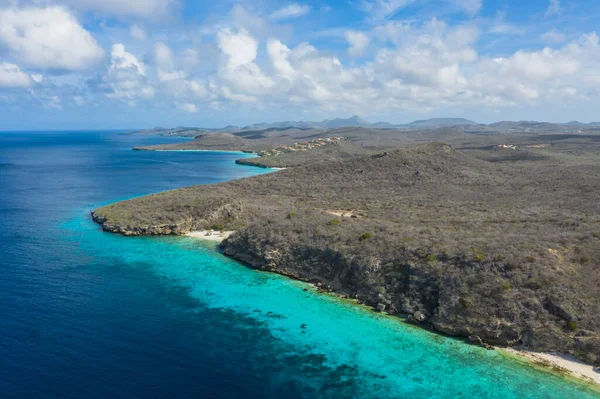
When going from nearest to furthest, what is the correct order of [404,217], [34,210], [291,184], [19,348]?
[19,348] → [404,217] → [34,210] → [291,184]

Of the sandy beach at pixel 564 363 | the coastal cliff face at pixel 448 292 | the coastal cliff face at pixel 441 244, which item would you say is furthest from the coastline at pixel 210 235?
the sandy beach at pixel 564 363

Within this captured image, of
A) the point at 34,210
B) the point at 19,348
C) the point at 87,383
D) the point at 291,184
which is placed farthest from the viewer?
the point at 291,184

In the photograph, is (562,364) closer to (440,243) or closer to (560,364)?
(560,364)

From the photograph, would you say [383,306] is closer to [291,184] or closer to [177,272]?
[177,272]

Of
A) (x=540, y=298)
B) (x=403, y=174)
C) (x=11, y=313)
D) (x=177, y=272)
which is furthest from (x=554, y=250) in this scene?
(x=403, y=174)

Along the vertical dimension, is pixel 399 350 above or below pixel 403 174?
below

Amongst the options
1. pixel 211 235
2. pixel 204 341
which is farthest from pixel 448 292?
pixel 211 235
